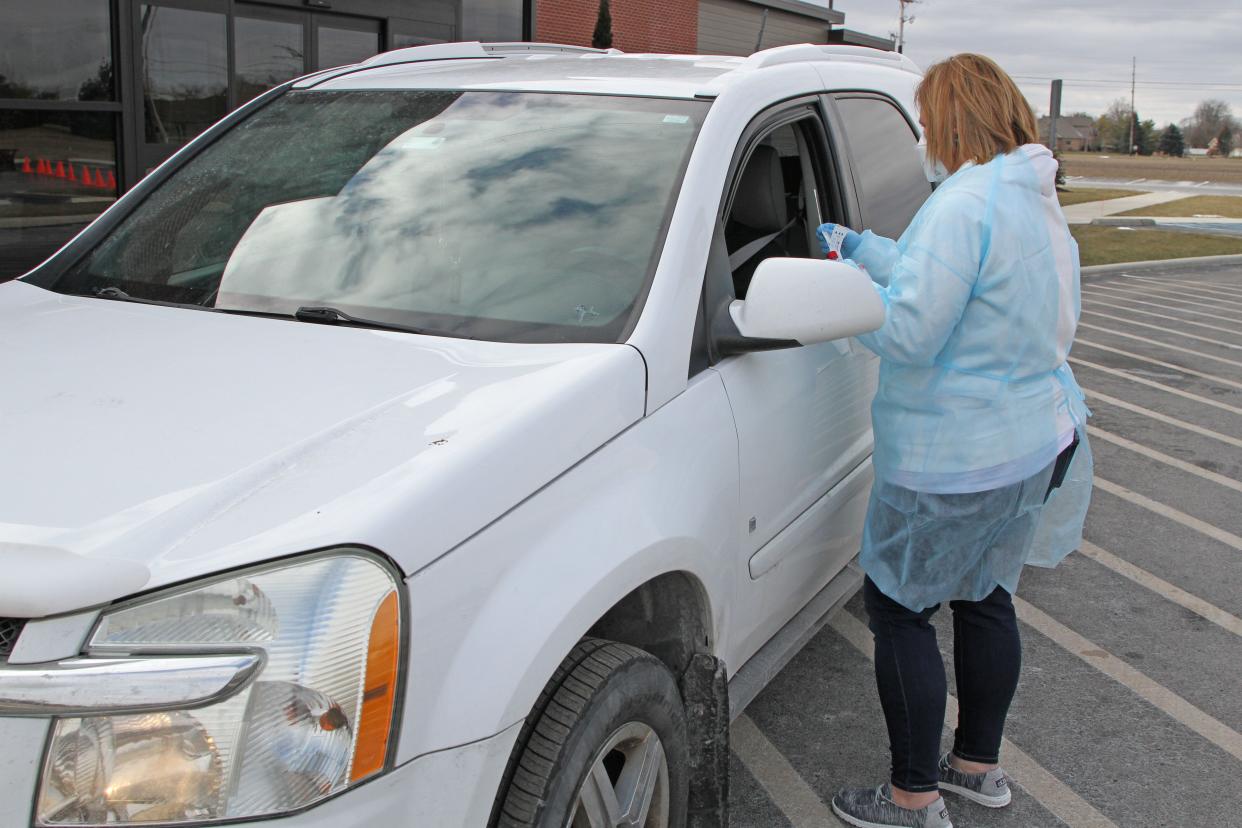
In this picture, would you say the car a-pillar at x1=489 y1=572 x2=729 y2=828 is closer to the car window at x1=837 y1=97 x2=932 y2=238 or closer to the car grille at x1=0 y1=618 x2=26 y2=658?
the car grille at x1=0 y1=618 x2=26 y2=658

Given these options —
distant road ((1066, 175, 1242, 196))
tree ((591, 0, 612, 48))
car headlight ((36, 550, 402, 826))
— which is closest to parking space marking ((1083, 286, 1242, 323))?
tree ((591, 0, 612, 48))

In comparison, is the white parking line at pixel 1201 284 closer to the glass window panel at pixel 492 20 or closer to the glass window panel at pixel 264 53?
the glass window panel at pixel 492 20

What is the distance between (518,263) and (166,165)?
1382 mm

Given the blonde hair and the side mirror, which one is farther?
the blonde hair

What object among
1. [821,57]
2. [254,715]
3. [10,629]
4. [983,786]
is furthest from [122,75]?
[254,715]

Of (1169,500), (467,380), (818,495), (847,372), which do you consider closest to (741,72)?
(847,372)

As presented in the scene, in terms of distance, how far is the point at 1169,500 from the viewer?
596 centimetres

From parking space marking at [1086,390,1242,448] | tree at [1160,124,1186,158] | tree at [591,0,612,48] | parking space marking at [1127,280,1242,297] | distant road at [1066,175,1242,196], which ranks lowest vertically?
parking space marking at [1086,390,1242,448]

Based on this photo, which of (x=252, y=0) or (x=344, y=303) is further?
(x=252, y=0)

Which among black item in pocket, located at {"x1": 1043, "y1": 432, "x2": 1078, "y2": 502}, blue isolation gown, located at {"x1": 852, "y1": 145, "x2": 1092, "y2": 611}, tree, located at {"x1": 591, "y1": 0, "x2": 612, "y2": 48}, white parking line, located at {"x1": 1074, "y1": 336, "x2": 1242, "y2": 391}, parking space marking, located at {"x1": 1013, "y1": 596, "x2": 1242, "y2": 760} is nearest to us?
blue isolation gown, located at {"x1": 852, "y1": 145, "x2": 1092, "y2": 611}

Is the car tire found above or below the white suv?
below

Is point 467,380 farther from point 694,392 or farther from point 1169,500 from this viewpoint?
point 1169,500

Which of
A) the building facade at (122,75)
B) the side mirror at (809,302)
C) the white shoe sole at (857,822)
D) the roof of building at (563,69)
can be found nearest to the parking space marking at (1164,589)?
the white shoe sole at (857,822)

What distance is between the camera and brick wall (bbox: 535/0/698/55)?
19.7 meters
